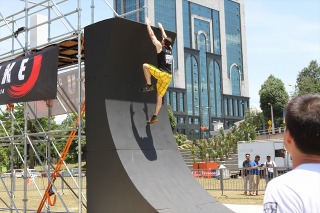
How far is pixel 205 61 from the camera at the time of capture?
10175 cm

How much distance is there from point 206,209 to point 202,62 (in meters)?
94.1

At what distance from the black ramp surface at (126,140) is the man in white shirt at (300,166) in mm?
5817

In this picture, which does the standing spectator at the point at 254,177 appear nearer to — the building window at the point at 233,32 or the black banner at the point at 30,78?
the black banner at the point at 30,78

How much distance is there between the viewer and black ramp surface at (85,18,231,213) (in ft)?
26.0

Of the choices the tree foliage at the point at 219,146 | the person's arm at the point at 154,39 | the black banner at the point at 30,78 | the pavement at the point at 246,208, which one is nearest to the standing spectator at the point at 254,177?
the pavement at the point at 246,208

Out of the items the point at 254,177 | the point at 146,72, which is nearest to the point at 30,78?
the point at 146,72

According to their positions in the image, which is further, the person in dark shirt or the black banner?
the black banner

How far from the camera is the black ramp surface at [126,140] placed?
793cm

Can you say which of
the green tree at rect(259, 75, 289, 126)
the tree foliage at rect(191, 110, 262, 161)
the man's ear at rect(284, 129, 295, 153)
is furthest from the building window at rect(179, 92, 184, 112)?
the man's ear at rect(284, 129, 295, 153)

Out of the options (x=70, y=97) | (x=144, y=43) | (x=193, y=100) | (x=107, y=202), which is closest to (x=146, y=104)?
(x=144, y=43)

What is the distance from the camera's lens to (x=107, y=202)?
→ 26.6 ft

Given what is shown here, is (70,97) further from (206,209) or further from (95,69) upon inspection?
(206,209)

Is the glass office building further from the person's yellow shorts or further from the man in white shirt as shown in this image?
the man in white shirt

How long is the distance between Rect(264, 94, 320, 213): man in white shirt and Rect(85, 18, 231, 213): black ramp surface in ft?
19.1
